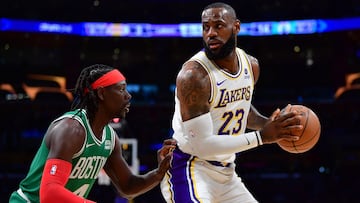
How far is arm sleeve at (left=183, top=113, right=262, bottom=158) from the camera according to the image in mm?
4082

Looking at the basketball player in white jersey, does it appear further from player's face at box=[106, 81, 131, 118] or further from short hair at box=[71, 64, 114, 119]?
short hair at box=[71, 64, 114, 119]

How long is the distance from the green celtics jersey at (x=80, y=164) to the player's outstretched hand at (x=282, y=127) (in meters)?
1.12

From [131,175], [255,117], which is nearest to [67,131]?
[131,175]

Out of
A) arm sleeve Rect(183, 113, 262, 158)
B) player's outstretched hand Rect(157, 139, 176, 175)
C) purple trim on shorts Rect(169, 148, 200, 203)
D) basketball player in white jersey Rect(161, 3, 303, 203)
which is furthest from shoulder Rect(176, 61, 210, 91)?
purple trim on shorts Rect(169, 148, 200, 203)

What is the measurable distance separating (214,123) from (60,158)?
1303 millimetres

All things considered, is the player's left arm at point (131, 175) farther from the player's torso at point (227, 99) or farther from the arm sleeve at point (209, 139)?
the player's torso at point (227, 99)

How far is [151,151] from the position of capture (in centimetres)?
1245

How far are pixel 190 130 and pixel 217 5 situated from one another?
1004 mm

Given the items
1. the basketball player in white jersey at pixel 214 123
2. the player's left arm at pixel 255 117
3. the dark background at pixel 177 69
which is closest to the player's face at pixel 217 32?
the basketball player in white jersey at pixel 214 123

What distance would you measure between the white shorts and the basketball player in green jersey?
0.55 ft

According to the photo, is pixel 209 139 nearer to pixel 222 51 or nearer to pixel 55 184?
pixel 222 51

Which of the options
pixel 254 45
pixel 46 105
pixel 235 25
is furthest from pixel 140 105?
pixel 235 25

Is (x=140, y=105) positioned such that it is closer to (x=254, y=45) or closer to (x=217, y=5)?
(x=254, y=45)

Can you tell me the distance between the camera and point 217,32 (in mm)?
4367
